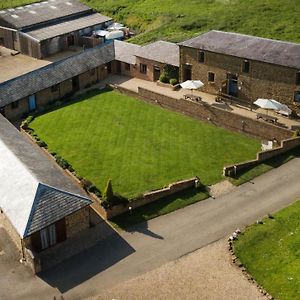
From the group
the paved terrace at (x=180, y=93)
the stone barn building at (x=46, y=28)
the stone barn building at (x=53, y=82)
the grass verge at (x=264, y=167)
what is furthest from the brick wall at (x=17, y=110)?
the grass verge at (x=264, y=167)

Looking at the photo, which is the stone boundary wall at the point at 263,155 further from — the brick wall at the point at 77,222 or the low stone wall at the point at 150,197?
the brick wall at the point at 77,222

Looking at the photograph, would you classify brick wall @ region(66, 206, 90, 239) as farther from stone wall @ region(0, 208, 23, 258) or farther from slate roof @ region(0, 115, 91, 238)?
stone wall @ region(0, 208, 23, 258)

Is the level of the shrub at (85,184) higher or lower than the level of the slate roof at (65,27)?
lower

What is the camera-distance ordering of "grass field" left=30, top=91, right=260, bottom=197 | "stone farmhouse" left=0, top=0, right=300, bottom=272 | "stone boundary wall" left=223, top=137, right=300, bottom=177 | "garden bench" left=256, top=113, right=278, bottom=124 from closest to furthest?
1. "stone farmhouse" left=0, top=0, right=300, bottom=272
2. "stone boundary wall" left=223, top=137, right=300, bottom=177
3. "grass field" left=30, top=91, right=260, bottom=197
4. "garden bench" left=256, top=113, right=278, bottom=124

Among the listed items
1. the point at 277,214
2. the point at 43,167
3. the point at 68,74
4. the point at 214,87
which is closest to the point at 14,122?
the point at 68,74

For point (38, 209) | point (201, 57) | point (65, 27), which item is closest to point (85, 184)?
point (38, 209)

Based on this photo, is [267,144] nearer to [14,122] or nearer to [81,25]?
[14,122]

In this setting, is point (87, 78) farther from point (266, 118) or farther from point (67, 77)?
point (266, 118)

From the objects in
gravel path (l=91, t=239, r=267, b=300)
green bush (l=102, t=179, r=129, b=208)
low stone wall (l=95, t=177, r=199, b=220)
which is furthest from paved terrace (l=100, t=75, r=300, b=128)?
gravel path (l=91, t=239, r=267, b=300)
